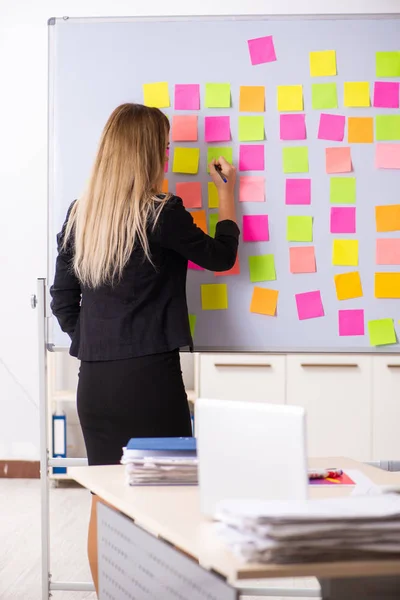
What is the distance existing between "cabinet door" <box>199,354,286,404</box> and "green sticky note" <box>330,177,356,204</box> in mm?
684

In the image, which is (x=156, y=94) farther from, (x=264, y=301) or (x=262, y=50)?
(x=264, y=301)

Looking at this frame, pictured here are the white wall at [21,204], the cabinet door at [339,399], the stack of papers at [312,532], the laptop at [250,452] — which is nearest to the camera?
the stack of papers at [312,532]

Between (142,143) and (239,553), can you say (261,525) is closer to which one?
(239,553)

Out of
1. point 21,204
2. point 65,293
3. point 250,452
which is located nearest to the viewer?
point 250,452

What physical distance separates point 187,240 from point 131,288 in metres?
0.19

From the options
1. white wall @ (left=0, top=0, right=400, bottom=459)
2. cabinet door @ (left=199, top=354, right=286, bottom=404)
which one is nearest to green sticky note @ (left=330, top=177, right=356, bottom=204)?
cabinet door @ (left=199, top=354, right=286, bottom=404)

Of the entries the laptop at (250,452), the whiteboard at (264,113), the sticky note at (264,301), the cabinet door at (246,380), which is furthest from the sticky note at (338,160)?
the laptop at (250,452)

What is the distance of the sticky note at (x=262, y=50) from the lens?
2.46 m

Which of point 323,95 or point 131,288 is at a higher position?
point 323,95

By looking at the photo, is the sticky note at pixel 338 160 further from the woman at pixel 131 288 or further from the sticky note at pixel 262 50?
the woman at pixel 131 288

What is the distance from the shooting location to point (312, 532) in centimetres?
105

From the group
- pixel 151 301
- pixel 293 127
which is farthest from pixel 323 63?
pixel 151 301

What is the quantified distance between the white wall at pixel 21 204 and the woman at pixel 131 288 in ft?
7.35

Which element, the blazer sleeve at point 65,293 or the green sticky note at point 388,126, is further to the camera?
the green sticky note at point 388,126
